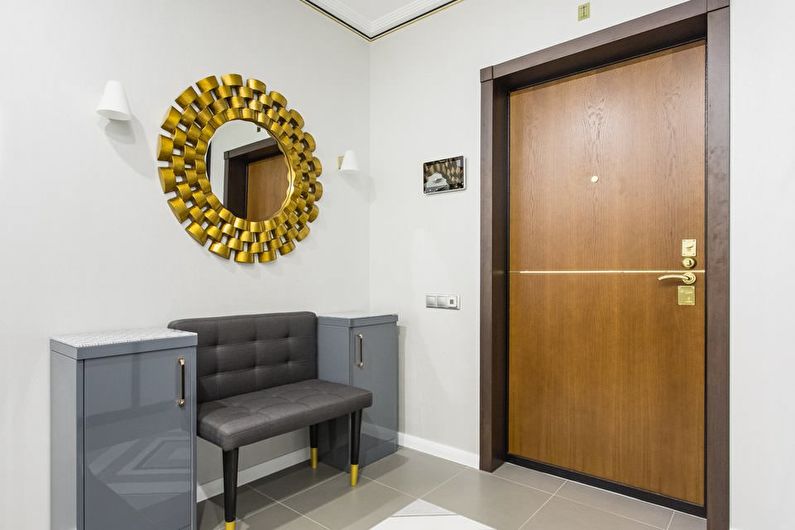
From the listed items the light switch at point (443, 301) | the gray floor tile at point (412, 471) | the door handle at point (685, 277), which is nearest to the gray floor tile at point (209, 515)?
the gray floor tile at point (412, 471)

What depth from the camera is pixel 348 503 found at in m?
2.38

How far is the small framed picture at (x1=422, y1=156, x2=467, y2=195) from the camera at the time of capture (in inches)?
114

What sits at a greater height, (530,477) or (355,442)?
(355,442)

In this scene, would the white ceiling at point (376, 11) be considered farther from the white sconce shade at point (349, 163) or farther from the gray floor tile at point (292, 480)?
the gray floor tile at point (292, 480)

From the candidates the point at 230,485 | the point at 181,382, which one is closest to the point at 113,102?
the point at 181,382

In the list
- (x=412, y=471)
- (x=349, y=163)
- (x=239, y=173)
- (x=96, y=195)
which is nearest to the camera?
(x=96, y=195)

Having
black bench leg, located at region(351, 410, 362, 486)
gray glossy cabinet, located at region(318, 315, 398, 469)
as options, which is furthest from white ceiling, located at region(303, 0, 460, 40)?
black bench leg, located at region(351, 410, 362, 486)

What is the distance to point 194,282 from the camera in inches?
94.9

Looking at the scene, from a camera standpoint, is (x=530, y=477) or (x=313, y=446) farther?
(x=313, y=446)

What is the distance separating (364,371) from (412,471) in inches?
25.8

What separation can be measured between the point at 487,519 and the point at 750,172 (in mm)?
1960

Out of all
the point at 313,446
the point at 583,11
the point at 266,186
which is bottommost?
the point at 313,446

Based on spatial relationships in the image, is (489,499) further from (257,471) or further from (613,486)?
(257,471)

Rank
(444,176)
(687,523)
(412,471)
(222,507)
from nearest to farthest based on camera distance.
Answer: (687,523), (222,507), (412,471), (444,176)
